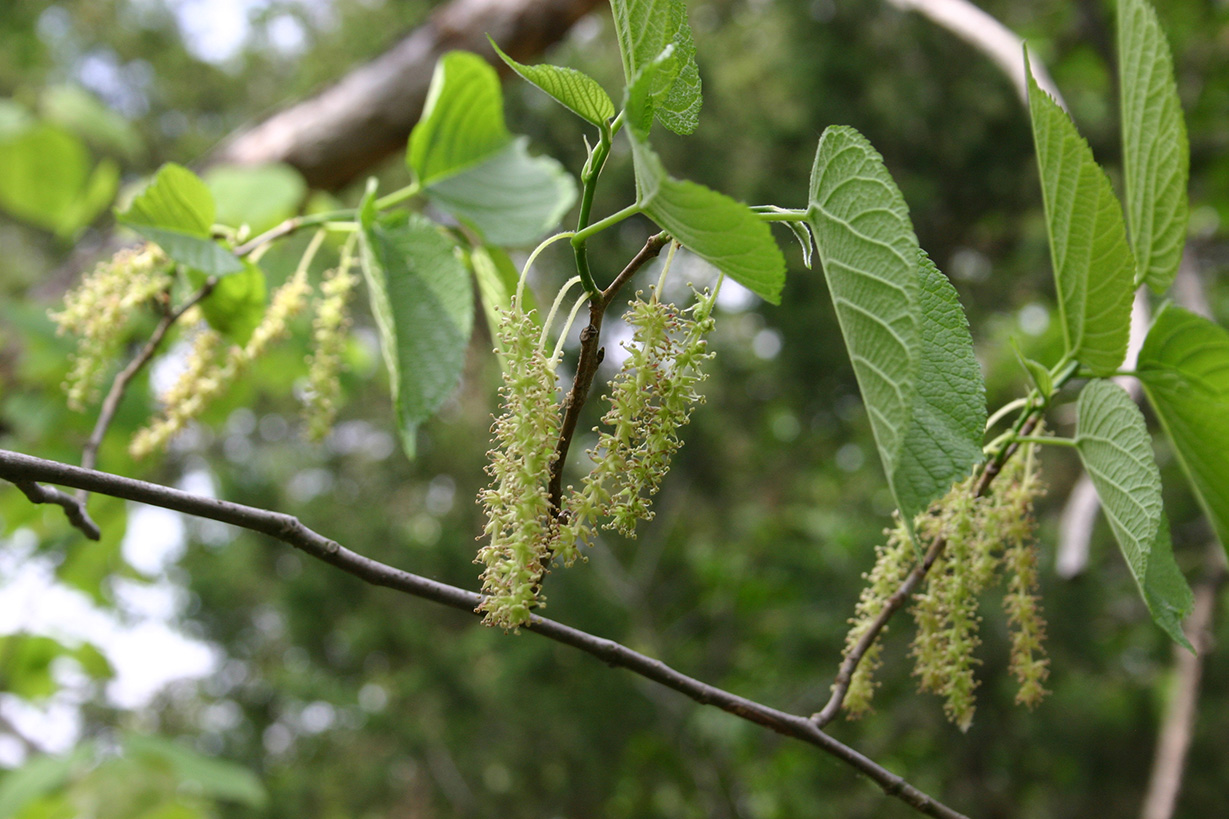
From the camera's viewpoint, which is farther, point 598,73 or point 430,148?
point 598,73

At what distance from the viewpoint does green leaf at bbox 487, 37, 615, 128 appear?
0.28m

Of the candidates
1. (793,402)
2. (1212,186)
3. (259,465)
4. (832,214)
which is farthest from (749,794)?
(259,465)

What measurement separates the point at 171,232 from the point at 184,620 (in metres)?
4.27

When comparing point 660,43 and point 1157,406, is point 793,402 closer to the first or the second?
point 1157,406

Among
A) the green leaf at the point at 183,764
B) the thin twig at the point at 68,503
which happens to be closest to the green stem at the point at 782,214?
the thin twig at the point at 68,503

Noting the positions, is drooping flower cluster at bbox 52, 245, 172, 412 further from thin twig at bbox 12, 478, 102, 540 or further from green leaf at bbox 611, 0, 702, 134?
green leaf at bbox 611, 0, 702, 134

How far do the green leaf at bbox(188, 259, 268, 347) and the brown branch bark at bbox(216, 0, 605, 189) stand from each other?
0.80 m

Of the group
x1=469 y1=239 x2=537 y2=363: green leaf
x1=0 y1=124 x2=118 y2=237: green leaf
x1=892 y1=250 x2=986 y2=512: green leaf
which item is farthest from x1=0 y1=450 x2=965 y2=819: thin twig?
x1=0 y1=124 x2=118 y2=237: green leaf

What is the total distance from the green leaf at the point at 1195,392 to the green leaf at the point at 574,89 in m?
0.28

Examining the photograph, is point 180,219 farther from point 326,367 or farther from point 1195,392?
point 1195,392

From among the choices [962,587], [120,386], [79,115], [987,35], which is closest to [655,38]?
[962,587]

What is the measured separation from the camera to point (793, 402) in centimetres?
266

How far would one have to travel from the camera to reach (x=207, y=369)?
2.00ft

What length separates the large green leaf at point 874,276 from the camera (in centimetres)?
23
